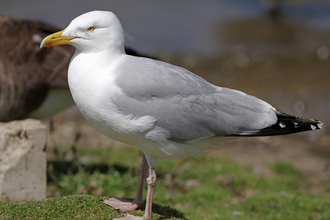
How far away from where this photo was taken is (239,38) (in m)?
16.9

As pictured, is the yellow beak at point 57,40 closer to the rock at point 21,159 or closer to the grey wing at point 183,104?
the grey wing at point 183,104

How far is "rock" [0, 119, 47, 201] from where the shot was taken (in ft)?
14.8

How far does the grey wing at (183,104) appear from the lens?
3.39 metres

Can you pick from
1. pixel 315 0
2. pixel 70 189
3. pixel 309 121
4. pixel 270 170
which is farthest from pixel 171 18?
pixel 309 121

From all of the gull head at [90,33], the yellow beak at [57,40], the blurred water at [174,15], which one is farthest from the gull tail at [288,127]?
the blurred water at [174,15]

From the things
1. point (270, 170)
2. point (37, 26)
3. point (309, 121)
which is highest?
point (37, 26)

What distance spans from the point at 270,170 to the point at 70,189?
3.55 meters

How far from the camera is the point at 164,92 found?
347cm

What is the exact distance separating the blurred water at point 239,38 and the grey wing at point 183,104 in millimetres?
6558

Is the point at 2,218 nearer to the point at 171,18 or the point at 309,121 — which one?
the point at 309,121

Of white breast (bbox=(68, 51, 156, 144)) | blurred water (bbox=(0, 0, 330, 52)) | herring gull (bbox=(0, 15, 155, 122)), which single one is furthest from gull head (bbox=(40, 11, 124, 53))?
blurred water (bbox=(0, 0, 330, 52))

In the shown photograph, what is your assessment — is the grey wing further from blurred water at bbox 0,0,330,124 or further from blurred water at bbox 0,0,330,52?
blurred water at bbox 0,0,330,52

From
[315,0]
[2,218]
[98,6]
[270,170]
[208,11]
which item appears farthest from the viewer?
[315,0]

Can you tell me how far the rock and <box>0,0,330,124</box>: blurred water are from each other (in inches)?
278
